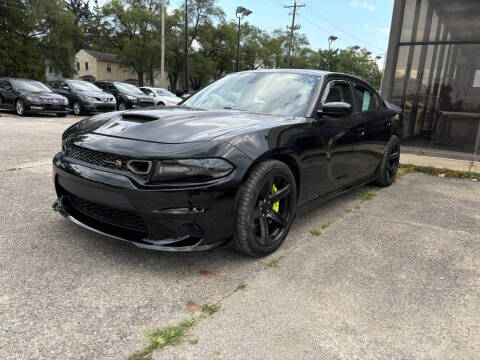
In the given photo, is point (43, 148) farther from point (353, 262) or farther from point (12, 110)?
point (12, 110)

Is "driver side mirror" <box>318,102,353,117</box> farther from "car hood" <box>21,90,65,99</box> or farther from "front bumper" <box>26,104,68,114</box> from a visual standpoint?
"car hood" <box>21,90,65,99</box>

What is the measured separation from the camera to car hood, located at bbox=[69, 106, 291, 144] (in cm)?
254

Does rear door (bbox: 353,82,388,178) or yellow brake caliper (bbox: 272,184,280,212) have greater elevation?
Answer: rear door (bbox: 353,82,388,178)

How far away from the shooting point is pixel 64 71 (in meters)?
37.5

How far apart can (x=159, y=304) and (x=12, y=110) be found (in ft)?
44.7

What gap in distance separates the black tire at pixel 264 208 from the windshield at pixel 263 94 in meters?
0.73

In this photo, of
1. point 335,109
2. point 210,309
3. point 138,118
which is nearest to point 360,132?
point 335,109

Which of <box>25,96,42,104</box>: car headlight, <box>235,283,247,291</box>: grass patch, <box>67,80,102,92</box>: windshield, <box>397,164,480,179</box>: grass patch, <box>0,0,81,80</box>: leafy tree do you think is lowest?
<box>235,283,247,291</box>: grass patch

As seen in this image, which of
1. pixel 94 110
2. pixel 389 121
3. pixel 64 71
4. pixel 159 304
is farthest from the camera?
pixel 64 71

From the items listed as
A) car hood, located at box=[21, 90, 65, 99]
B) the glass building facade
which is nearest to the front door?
the glass building facade

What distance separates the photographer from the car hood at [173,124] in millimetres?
2541

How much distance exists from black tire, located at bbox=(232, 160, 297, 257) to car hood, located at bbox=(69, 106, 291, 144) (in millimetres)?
381

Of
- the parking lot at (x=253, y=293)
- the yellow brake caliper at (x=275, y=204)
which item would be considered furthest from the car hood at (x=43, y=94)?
the yellow brake caliper at (x=275, y=204)

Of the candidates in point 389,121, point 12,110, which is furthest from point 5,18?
point 389,121
